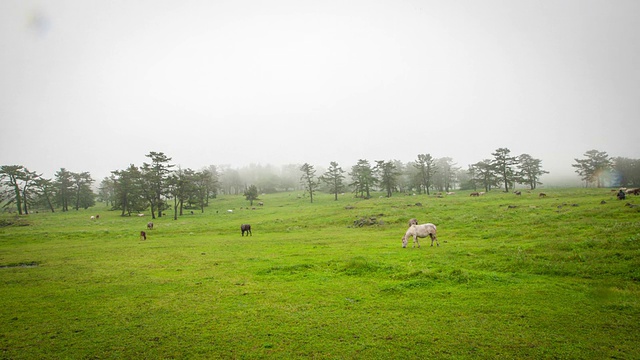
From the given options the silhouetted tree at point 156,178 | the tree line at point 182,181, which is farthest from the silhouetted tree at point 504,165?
the silhouetted tree at point 156,178

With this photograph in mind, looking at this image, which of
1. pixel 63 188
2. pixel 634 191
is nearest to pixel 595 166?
pixel 634 191

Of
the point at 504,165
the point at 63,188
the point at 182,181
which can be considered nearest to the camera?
the point at 182,181

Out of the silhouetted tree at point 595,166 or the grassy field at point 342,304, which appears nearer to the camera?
the grassy field at point 342,304

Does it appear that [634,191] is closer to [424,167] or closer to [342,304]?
[424,167]

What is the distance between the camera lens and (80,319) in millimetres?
9328

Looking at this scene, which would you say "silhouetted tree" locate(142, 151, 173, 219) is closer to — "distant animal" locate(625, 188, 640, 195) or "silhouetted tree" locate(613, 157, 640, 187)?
"distant animal" locate(625, 188, 640, 195)

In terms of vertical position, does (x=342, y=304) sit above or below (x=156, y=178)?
below

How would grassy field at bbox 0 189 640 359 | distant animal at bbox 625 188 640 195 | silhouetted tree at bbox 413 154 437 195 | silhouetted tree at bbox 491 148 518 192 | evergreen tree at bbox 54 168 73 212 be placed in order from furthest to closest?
silhouetted tree at bbox 413 154 437 195, evergreen tree at bbox 54 168 73 212, silhouetted tree at bbox 491 148 518 192, distant animal at bbox 625 188 640 195, grassy field at bbox 0 189 640 359

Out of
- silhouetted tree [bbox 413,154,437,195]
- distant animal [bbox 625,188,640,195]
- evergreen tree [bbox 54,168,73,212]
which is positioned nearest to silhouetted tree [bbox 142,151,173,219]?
evergreen tree [bbox 54,168,73,212]

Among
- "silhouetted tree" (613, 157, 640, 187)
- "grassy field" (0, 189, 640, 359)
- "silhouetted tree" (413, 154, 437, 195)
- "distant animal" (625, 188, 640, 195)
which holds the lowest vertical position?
"grassy field" (0, 189, 640, 359)

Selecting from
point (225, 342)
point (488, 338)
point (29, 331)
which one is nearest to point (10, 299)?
point (29, 331)

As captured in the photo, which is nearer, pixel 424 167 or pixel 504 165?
pixel 504 165

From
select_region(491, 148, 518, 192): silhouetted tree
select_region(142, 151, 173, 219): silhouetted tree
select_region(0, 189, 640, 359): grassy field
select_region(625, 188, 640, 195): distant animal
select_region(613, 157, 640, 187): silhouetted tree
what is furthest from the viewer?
select_region(613, 157, 640, 187): silhouetted tree

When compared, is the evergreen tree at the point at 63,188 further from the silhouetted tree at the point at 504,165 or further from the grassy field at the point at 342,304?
the silhouetted tree at the point at 504,165
